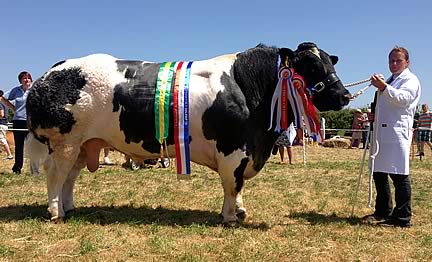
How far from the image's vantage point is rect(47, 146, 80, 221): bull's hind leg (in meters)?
5.91

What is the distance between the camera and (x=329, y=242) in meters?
5.10

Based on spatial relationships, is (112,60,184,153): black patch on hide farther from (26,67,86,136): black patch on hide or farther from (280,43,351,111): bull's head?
(280,43,351,111): bull's head

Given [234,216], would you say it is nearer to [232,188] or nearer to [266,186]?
[232,188]

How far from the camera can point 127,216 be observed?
6277mm

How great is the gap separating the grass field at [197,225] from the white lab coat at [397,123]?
829mm

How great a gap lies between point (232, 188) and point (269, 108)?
111cm

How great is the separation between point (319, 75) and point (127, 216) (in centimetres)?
315

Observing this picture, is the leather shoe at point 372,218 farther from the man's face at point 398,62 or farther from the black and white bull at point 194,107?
the man's face at point 398,62

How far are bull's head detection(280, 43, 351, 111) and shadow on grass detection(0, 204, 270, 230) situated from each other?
1.74 meters

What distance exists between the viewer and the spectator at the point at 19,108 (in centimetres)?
1017

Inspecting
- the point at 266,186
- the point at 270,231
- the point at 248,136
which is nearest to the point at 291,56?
the point at 248,136

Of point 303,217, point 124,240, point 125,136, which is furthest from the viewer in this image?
point 303,217

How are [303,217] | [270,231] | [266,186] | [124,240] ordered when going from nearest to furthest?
1. [124,240]
2. [270,231]
3. [303,217]
4. [266,186]

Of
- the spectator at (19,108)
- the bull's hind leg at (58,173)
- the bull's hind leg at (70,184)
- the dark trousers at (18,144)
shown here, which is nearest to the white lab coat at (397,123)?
the bull's hind leg at (58,173)
